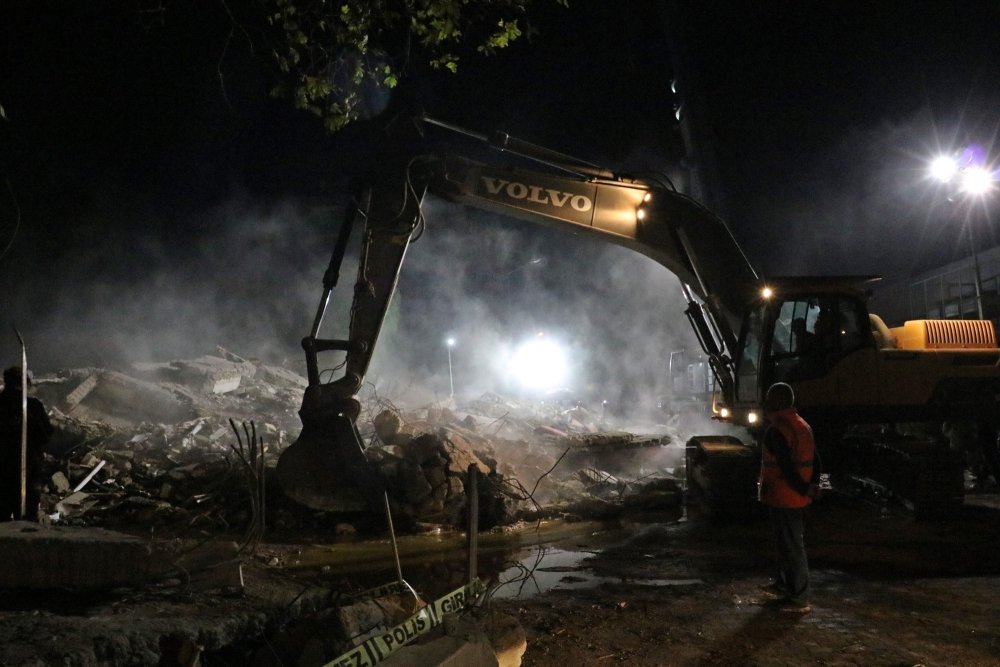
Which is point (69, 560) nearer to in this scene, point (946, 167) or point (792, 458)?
point (792, 458)

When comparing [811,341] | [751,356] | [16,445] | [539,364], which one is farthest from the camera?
[539,364]

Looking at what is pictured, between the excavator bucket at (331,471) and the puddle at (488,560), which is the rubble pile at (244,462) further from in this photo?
the puddle at (488,560)

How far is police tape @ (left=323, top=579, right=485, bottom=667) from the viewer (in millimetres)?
2340

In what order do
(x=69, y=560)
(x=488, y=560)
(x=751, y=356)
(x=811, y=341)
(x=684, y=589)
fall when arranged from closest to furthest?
(x=69, y=560) < (x=684, y=589) < (x=488, y=560) < (x=811, y=341) < (x=751, y=356)

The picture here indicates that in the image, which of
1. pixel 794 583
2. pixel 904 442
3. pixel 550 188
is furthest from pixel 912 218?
pixel 794 583

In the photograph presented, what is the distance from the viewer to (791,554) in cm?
445

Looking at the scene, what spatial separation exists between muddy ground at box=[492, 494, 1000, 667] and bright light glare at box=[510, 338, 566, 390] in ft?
89.8

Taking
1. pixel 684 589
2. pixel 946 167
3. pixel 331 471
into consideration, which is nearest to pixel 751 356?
pixel 684 589

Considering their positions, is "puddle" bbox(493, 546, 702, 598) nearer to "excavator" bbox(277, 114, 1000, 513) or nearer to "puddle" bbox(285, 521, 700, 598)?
"puddle" bbox(285, 521, 700, 598)

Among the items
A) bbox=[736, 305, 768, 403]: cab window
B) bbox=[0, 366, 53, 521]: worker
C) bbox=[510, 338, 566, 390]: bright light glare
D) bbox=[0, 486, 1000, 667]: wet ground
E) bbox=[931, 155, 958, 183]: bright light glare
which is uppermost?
bbox=[931, 155, 958, 183]: bright light glare

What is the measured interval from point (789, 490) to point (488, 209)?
488 centimetres


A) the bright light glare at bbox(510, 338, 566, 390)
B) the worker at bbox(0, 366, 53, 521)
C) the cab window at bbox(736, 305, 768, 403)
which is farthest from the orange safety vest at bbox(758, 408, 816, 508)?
the bright light glare at bbox(510, 338, 566, 390)

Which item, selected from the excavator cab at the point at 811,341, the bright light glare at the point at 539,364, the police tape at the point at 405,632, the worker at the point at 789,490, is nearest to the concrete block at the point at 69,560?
the police tape at the point at 405,632

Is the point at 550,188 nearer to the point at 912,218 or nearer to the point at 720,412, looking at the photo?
the point at 720,412
